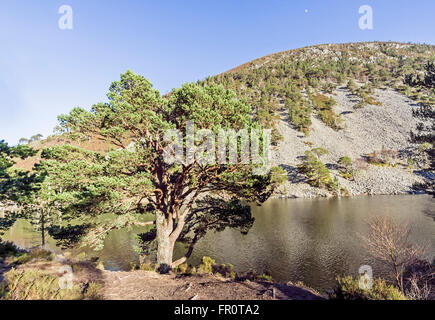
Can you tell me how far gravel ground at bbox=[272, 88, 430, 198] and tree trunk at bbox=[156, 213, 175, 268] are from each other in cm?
5327

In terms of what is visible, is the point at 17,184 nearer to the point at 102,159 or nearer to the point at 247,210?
the point at 102,159

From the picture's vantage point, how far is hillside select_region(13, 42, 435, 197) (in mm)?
61344

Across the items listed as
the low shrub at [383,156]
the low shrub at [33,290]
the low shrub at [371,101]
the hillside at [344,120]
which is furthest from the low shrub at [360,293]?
the low shrub at [371,101]

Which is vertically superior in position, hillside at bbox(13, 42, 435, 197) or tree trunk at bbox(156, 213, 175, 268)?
hillside at bbox(13, 42, 435, 197)

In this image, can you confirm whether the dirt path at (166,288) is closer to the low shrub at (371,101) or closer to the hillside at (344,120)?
the hillside at (344,120)

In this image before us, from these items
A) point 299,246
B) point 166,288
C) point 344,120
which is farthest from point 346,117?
point 166,288

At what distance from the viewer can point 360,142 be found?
7675cm

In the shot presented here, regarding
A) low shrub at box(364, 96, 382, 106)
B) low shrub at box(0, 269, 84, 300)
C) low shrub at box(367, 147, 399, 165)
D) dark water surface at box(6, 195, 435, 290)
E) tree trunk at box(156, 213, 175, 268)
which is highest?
low shrub at box(364, 96, 382, 106)

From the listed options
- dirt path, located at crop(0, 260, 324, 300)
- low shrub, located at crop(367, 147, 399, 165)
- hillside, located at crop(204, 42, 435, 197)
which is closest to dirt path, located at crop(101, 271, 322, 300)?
dirt path, located at crop(0, 260, 324, 300)

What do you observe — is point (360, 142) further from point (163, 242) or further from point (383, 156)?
point (163, 242)

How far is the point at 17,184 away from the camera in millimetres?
9594

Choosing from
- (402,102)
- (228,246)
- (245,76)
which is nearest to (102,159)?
(228,246)

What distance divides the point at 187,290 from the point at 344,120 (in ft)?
328

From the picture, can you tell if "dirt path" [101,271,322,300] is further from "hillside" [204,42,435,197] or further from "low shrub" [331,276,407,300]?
"hillside" [204,42,435,197]
